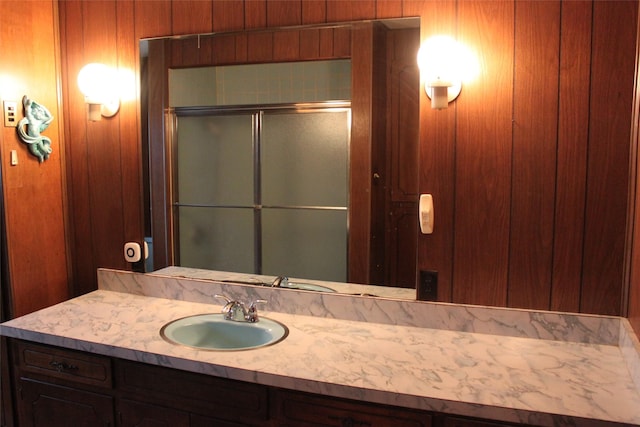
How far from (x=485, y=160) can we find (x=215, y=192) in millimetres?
1202

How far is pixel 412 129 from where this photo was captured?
197cm

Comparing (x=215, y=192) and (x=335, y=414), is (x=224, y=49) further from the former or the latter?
(x=335, y=414)

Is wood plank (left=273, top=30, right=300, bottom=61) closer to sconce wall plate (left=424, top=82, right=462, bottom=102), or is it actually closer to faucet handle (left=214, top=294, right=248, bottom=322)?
sconce wall plate (left=424, top=82, right=462, bottom=102)

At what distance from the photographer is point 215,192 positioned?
236 cm

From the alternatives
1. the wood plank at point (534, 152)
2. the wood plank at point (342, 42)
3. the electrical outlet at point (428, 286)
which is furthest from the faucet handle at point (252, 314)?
the wood plank at point (342, 42)

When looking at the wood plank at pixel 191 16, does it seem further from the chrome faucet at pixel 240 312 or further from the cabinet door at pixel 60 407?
the cabinet door at pixel 60 407

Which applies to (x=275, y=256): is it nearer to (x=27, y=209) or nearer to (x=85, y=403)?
(x=85, y=403)

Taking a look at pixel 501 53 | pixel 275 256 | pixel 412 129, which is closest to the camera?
pixel 501 53

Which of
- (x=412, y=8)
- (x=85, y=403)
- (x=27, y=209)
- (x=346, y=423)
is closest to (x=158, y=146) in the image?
(x=27, y=209)

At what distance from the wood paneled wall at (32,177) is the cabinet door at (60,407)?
1.33 ft

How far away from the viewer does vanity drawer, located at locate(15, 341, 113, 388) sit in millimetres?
1881

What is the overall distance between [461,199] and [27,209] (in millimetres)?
1916

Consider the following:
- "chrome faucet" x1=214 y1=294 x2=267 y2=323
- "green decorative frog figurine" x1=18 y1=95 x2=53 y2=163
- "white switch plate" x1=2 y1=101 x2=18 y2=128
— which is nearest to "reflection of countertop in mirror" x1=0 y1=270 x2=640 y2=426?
"chrome faucet" x1=214 y1=294 x2=267 y2=323

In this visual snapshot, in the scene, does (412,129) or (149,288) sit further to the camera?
(149,288)
